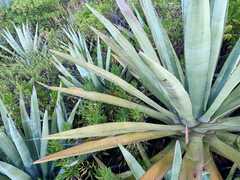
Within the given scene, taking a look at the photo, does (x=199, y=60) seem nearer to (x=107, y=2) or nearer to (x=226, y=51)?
(x=226, y=51)

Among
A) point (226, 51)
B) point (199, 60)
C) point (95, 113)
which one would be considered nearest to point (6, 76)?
point (95, 113)

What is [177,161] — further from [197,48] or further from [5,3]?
[5,3]

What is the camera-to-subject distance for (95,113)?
2135 mm

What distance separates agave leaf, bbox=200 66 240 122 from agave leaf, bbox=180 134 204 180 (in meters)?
0.11

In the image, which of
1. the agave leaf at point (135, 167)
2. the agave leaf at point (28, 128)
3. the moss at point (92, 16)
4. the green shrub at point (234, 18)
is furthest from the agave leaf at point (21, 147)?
the moss at point (92, 16)

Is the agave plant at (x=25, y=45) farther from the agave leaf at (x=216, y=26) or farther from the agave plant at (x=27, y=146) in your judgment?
the agave leaf at (x=216, y=26)

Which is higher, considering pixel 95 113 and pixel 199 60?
pixel 199 60

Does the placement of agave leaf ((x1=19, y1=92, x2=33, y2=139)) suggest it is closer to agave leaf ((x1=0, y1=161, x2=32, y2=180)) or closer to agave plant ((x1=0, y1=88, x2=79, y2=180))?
agave plant ((x1=0, y1=88, x2=79, y2=180))

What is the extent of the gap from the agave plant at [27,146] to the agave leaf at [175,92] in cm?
64

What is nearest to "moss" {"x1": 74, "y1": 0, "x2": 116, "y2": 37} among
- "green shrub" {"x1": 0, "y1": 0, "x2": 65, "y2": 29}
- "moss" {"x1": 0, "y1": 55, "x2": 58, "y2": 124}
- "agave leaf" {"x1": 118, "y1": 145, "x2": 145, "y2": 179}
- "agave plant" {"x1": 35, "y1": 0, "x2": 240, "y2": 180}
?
"moss" {"x1": 0, "y1": 55, "x2": 58, "y2": 124}

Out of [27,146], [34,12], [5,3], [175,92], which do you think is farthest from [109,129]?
[5,3]

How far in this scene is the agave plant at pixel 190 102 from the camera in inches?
65.8

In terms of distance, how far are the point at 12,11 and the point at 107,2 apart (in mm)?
2061

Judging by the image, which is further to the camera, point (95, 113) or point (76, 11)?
point (76, 11)
